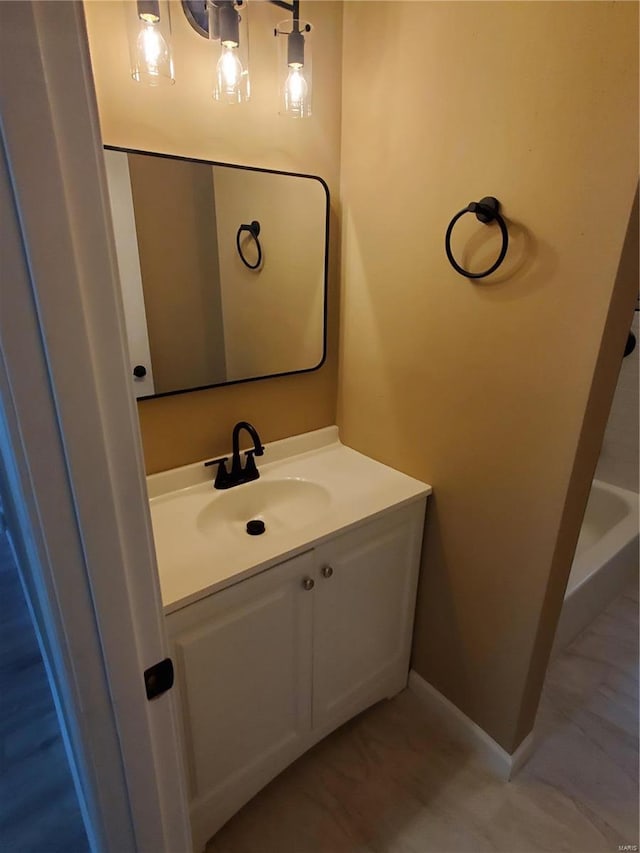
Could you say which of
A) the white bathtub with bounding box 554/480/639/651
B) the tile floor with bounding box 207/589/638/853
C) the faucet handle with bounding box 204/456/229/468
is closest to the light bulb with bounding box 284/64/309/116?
the faucet handle with bounding box 204/456/229/468

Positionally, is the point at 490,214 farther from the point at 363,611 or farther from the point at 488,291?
the point at 363,611

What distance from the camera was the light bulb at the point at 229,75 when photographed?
117 cm

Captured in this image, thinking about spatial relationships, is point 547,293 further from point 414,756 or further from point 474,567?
point 414,756

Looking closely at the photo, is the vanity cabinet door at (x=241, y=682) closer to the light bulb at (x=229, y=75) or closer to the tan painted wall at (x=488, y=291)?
the tan painted wall at (x=488, y=291)

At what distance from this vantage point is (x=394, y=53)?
1.28m

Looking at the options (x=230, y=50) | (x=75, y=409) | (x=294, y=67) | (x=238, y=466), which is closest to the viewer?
(x=75, y=409)

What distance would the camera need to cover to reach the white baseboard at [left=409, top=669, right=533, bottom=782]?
1454 millimetres

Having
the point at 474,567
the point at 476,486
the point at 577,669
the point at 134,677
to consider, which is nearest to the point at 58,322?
the point at 134,677

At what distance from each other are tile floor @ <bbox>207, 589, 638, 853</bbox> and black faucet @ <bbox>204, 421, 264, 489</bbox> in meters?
0.93

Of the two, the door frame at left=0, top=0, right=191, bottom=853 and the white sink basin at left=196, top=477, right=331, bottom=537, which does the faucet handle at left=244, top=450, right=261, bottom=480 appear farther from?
the door frame at left=0, top=0, right=191, bottom=853

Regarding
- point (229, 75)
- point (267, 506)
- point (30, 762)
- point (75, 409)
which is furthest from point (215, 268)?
point (30, 762)

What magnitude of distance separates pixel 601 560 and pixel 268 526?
61.2 inches

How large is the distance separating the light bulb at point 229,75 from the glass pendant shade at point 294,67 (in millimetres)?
150

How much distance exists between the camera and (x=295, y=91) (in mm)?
1298
